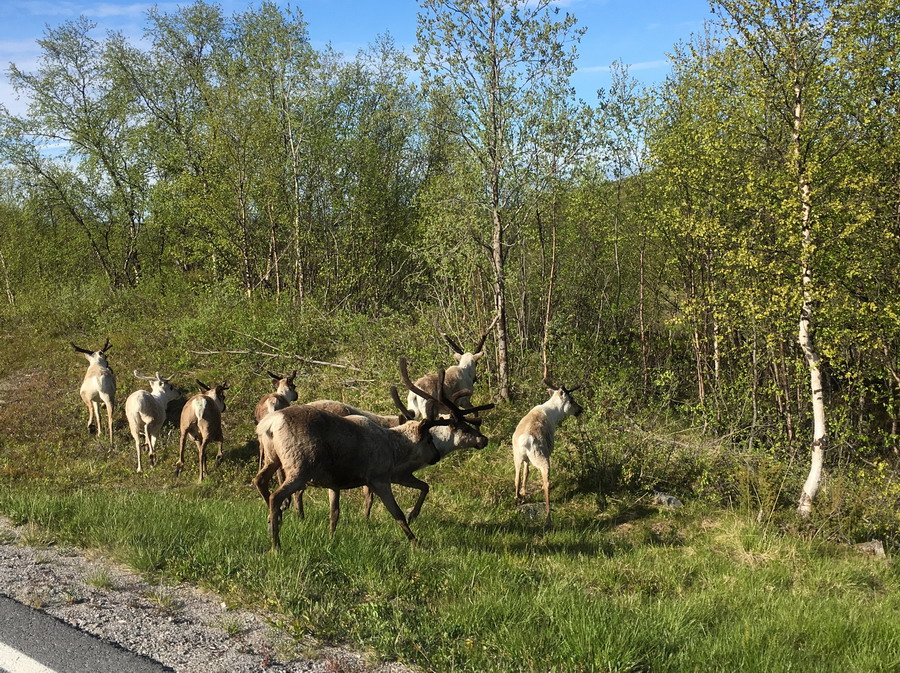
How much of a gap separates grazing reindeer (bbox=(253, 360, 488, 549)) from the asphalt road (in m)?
2.25

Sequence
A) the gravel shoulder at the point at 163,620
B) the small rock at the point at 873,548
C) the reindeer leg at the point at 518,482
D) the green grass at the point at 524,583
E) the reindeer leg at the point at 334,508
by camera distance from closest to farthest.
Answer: the gravel shoulder at the point at 163,620
the green grass at the point at 524,583
the reindeer leg at the point at 334,508
the small rock at the point at 873,548
the reindeer leg at the point at 518,482

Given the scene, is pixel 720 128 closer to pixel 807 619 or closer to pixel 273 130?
pixel 807 619

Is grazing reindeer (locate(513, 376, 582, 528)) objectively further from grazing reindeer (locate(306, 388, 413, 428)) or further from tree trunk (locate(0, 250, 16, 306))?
tree trunk (locate(0, 250, 16, 306))

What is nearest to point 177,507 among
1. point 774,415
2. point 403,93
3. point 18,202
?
point 774,415

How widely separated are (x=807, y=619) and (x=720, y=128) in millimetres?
8628

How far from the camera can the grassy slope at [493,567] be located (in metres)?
5.11

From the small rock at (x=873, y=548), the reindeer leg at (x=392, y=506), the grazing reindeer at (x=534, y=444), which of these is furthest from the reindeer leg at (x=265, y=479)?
the small rock at (x=873, y=548)

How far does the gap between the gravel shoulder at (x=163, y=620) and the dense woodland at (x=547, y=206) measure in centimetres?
835

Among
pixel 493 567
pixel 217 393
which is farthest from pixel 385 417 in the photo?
pixel 217 393

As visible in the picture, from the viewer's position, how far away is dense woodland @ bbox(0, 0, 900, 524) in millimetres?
11016

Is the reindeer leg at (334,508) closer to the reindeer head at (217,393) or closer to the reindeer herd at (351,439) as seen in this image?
the reindeer herd at (351,439)

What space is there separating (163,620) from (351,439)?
3.34m

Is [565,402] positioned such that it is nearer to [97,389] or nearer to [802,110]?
[802,110]

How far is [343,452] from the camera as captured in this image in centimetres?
811
